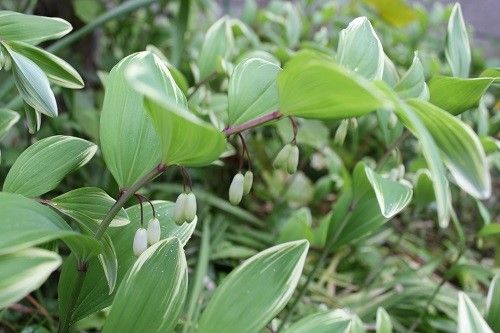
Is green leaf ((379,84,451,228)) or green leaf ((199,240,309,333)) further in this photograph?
green leaf ((199,240,309,333))

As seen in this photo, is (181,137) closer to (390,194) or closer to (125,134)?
(125,134)

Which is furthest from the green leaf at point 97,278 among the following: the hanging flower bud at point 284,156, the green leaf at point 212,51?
the green leaf at point 212,51

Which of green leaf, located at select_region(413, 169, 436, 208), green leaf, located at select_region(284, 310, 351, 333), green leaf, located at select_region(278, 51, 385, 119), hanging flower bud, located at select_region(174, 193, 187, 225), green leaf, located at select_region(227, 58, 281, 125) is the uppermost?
green leaf, located at select_region(278, 51, 385, 119)

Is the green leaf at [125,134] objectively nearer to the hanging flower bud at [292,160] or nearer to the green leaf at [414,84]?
the hanging flower bud at [292,160]

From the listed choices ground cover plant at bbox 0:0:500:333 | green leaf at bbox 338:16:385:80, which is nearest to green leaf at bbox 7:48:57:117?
ground cover plant at bbox 0:0:500:333

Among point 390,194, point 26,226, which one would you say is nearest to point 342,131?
point 390,194

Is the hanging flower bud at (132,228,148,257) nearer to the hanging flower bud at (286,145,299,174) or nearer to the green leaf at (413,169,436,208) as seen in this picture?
the hanging flower bud at (286,145,299,174)
